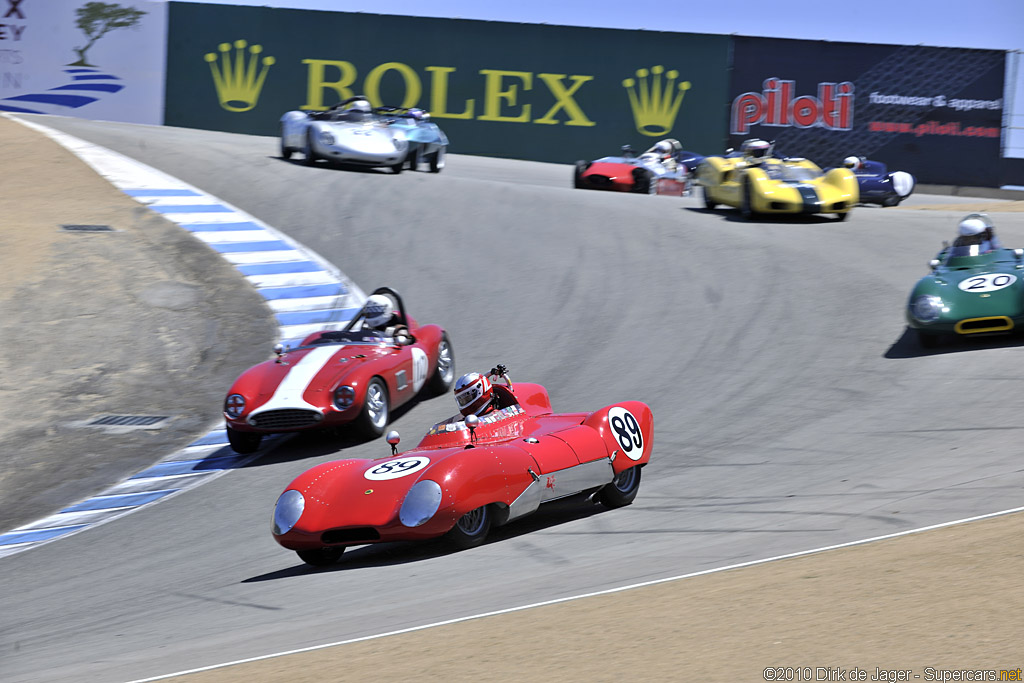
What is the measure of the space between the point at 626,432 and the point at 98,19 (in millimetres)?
24878

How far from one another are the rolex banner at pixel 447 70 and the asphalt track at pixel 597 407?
25.9 feet

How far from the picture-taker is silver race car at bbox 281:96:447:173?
71.9 ft

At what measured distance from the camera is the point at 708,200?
20750mm

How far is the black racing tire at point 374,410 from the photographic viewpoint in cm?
1073

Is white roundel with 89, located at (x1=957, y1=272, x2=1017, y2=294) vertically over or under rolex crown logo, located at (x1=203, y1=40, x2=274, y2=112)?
under

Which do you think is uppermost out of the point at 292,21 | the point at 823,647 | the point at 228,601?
the point at 292,21

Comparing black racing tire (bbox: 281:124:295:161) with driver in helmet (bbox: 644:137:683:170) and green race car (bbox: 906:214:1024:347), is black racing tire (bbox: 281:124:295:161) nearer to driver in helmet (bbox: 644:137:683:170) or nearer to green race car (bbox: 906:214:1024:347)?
driver in helmet (bbox: 644:137:683:170)

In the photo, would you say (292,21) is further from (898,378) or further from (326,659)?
(326,659)

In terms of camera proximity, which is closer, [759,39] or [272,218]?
[272,218]

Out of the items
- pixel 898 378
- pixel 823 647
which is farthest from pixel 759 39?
pixel 823 647

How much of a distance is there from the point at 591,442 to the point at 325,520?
6.38 ft

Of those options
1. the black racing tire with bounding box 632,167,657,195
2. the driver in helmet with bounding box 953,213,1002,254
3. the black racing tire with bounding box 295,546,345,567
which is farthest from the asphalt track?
the black racing tire with bounding box 632,167,657,195

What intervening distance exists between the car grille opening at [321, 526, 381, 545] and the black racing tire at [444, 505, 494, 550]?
0.44 m

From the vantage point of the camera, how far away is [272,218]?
63.2 feet
